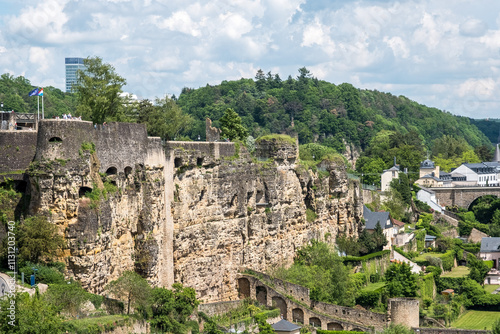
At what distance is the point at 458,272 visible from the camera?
99125 mm

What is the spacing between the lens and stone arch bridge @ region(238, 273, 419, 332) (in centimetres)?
6981

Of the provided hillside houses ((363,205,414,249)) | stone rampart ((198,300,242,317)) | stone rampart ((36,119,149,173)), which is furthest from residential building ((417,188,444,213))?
stone rampart ((36,119,149,173))

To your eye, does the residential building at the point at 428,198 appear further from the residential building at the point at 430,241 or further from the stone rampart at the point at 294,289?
the stone rampart at the point at 294,289

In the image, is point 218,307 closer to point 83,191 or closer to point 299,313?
point 299,313

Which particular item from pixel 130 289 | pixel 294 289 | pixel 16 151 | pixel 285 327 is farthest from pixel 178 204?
pixel 16 151

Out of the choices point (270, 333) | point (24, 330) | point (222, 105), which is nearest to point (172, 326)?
point (270, 333)

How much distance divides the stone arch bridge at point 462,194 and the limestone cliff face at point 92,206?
8861cm

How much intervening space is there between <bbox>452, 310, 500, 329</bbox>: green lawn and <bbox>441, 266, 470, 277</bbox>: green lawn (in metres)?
8.79

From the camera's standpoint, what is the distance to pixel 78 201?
161ft

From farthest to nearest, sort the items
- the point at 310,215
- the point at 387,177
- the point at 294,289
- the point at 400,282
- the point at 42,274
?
1. the point at 387,177
2. the point at 310,215
3. the point at 400,282
4. the point at 294,289
5. the point at 42,274

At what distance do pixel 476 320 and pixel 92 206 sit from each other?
4576 centimetres

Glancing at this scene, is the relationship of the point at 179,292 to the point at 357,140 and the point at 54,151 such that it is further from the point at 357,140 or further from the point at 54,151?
the point at 357,140

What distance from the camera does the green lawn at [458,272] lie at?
96.2 m

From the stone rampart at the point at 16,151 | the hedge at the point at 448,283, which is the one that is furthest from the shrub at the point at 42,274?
the hedge at the point at 448,283
